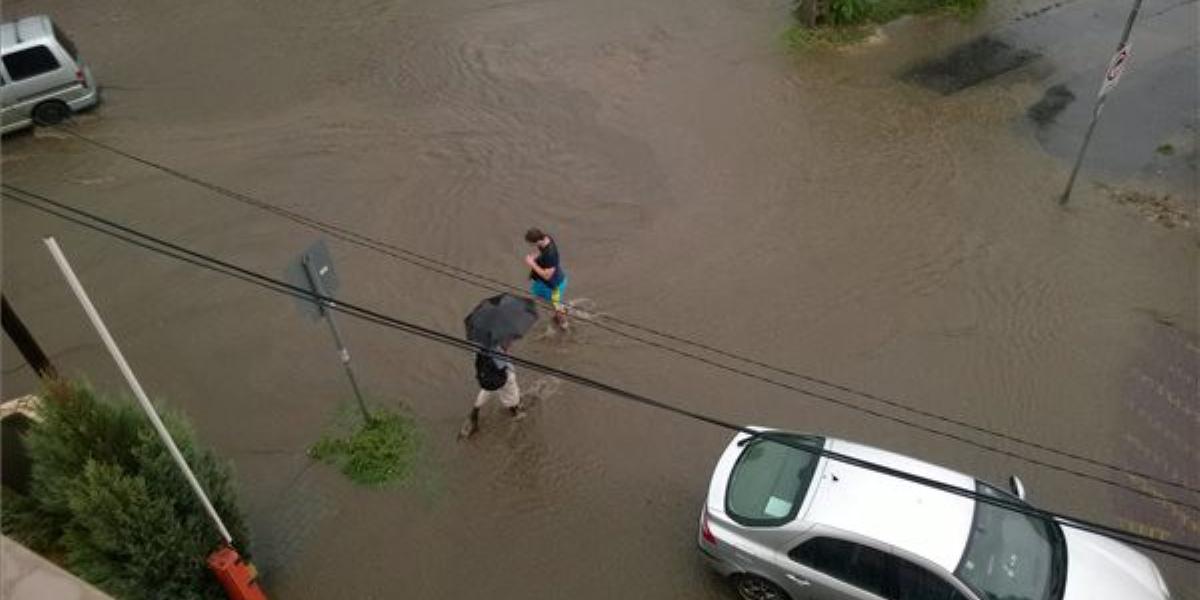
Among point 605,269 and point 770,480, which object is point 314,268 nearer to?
point 770,480

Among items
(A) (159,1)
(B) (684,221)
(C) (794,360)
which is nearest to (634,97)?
(B) (684,221)

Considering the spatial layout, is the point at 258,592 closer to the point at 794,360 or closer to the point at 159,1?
the point at 794,360

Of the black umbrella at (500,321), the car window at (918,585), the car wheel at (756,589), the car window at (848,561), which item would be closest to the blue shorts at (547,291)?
the black umbrella at (500,321)

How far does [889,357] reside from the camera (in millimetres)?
9641

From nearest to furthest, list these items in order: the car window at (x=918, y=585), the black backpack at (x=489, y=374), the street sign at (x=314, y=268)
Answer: the car window at (x=918, y=585), the street sign at (x=314, y=268), the black backpack at (x=489, y=374)

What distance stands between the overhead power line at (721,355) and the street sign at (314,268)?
9.52 feet

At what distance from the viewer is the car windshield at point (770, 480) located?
22.3 feet

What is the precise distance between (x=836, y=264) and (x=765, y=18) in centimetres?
749

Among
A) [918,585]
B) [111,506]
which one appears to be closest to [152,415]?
[111,506]

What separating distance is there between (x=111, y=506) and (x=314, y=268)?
2.31 metres

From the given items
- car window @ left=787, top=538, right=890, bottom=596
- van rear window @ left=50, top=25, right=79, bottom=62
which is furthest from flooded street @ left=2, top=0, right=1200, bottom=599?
car window @ left=787, top=538, right=890, bottom=596

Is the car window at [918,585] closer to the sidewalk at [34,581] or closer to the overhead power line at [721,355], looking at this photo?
the overhead power line at [721,355]

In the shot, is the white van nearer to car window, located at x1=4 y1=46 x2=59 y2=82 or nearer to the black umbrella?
car window, located at x1=4 y1=46 x2=59 y2=82

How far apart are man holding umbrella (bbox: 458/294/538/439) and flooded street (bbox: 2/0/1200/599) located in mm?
747
